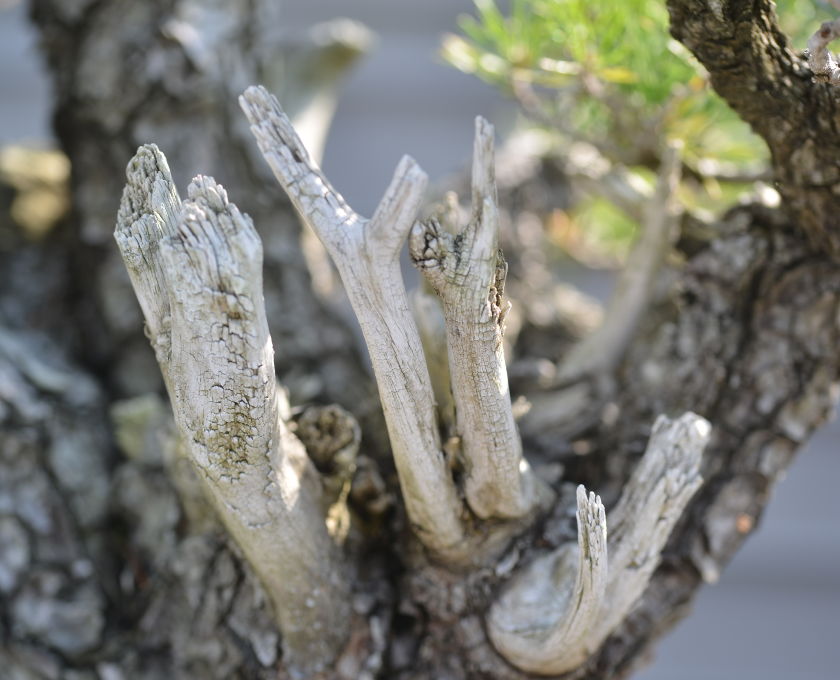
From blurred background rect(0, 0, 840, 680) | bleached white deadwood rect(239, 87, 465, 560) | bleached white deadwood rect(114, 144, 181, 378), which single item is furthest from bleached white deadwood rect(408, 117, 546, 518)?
blurred background rect(0, 0, 840, 680)

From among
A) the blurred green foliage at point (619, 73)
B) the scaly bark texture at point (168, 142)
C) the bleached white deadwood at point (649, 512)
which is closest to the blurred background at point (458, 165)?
the blurred green foliage at point (619, 73)

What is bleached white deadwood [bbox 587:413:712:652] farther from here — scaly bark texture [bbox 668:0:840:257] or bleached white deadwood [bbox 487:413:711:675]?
scaly bark texture [bbox 668:0:840:257]

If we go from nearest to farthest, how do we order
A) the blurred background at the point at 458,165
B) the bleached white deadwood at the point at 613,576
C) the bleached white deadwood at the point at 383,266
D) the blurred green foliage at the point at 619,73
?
1. the bleached white deadwood at the point at 383,266
2. the bleached white deadwood at the point at 613,576
3. the blurred green foliage at the point at 619,73
4. the blurred background at the point at 458,165

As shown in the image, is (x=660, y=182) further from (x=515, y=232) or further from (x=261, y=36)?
(x=261, y=36)

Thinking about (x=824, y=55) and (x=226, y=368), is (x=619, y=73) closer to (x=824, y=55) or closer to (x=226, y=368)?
(x=824, y=55)

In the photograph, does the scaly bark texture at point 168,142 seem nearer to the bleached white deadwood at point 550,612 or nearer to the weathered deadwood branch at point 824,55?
the bleached white deadwood at point 550,612
